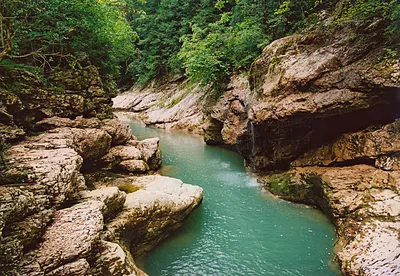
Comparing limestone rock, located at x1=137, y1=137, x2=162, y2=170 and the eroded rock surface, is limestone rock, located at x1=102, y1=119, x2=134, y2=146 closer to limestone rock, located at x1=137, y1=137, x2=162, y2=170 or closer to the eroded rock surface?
limestone rock, located at x1=137, y1=137, x2=162, y2=170

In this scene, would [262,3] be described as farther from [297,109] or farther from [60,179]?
[60,179]

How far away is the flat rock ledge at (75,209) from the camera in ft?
17.5

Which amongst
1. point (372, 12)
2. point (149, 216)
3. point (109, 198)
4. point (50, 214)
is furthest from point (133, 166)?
point (372, 12)

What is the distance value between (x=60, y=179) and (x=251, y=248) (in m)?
6.02

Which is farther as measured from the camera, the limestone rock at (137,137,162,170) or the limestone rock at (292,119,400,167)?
the limestone rock at (137,137,162,170)

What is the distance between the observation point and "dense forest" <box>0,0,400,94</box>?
1022 centimetres

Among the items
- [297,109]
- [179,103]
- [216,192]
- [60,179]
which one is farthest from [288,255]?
[179,103]

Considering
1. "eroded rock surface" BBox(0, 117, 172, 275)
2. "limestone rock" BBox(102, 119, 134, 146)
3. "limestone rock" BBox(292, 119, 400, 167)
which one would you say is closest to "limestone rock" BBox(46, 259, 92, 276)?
"eroded rock surface" BBox(0, 117, 172, 275)

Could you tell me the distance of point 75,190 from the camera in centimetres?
773

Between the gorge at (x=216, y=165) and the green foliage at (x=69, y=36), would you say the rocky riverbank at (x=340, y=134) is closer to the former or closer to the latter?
the gorge at (x=216, y=165)

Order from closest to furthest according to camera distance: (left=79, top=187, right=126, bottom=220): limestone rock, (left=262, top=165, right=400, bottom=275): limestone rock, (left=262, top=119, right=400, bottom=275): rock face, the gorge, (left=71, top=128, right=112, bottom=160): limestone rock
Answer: the gorge < (left=262, top=165, right=400, bottom=275): limestone rock < (left=262, top=119, right=400, bottom=275): rock face < (left=79, top=187, right=126, bottom=220): limestone rock < (left=71, top=128, right=112, bottom=160): limestone rock

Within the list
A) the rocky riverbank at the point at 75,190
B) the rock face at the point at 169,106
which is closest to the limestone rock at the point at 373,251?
the rocky riverbank at the point at 75,190

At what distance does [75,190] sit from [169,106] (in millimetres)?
25047

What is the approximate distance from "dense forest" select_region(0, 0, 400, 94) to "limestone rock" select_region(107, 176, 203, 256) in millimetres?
5114
